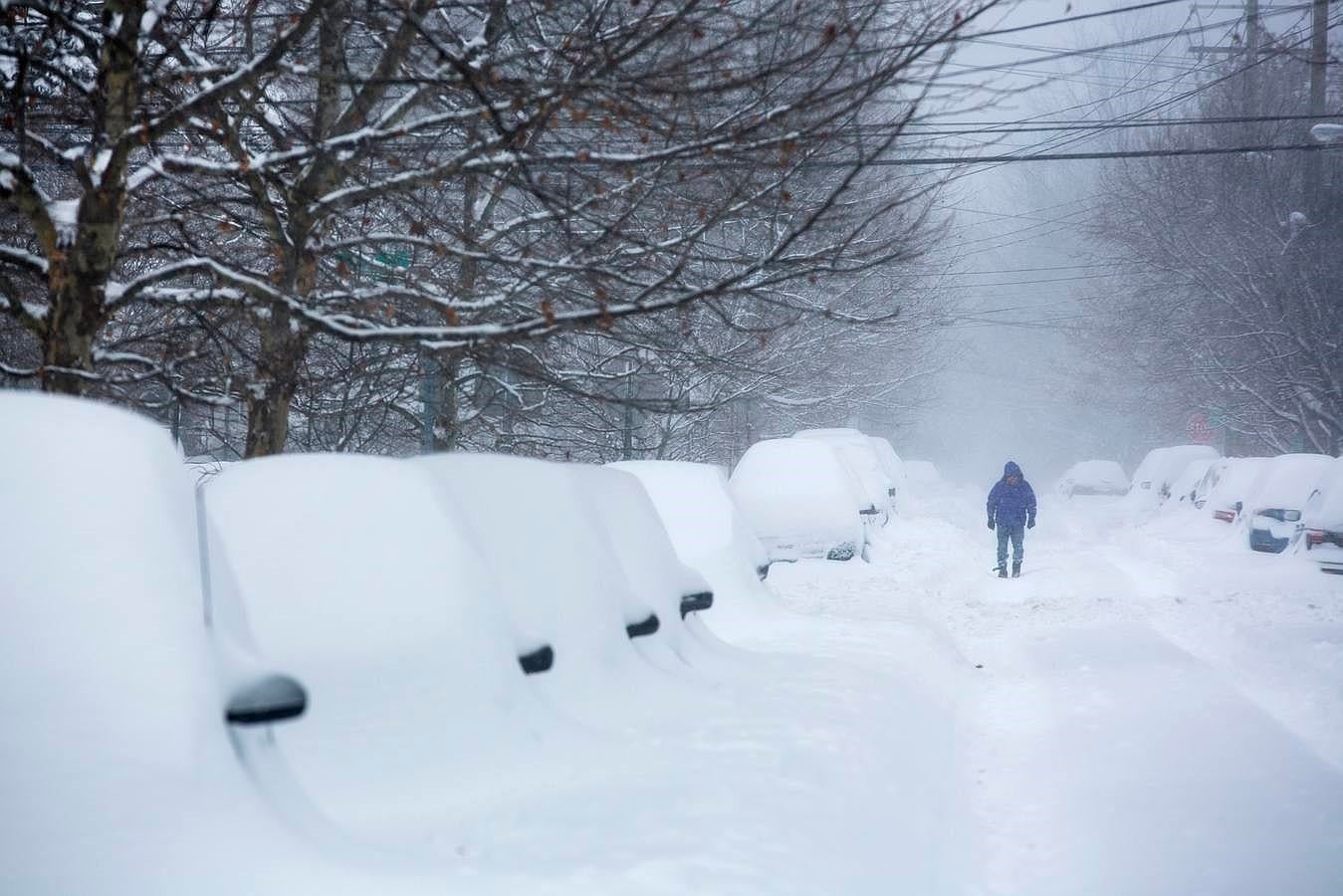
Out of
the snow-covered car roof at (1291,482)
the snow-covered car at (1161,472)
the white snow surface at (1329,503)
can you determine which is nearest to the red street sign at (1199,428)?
the snow-covered car at (1161,472)

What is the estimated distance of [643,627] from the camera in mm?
6188

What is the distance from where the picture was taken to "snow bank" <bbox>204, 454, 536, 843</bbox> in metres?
3.68

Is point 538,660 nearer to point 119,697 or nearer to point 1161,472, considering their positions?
point 119,697

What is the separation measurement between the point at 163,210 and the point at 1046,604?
394 inches

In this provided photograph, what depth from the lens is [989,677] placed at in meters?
9.41

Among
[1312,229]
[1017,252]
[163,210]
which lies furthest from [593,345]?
[1017,252]

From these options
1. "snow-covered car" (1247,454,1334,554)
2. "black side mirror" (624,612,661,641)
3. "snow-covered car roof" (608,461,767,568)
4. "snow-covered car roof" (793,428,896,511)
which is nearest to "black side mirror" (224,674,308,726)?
"black side mirror" (624,612,661,641)

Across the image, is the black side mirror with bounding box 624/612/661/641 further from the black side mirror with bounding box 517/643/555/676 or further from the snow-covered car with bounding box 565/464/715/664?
the black side mirror with bounding box 517/643/555/676

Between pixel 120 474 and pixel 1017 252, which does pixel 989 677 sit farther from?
pixel 1017 252

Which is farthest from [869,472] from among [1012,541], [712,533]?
[712,533]

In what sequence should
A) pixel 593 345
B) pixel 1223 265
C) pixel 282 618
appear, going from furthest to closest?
pixel 1223 265 < pixel 593 345 < pixel 282 618

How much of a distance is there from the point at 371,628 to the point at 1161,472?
1196 inches

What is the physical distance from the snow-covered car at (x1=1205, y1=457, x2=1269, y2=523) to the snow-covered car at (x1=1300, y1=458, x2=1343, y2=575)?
4.59m

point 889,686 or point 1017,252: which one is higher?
point 1017,252
